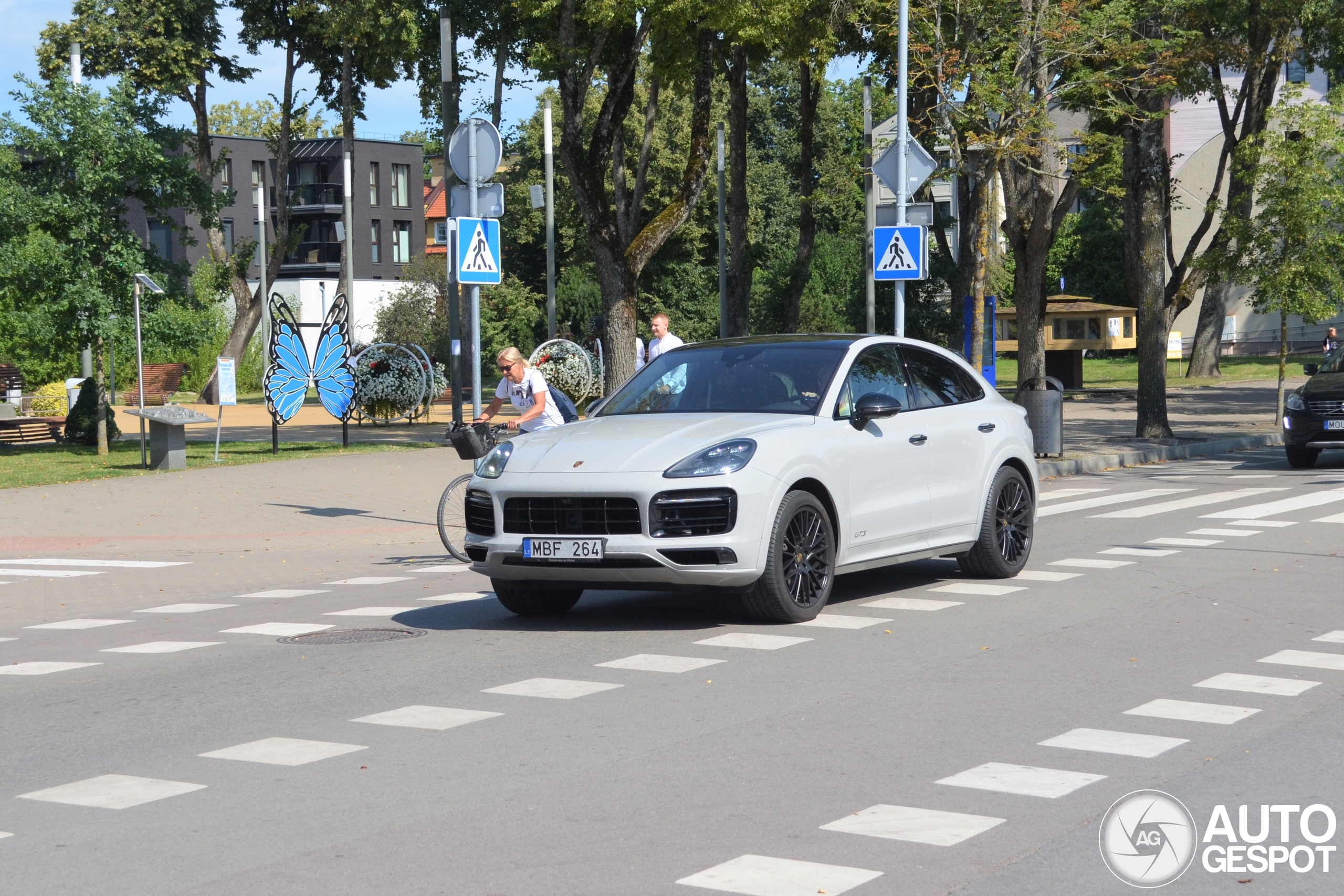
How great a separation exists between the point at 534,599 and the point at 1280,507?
9185mm

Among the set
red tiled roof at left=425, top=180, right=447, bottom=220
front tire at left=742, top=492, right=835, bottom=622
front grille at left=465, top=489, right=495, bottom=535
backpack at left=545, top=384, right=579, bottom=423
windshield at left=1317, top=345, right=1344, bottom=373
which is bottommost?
front tire at left=742, top=492, right=835, bottom=622

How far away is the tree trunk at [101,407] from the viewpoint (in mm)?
26547

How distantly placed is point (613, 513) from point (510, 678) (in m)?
1.30

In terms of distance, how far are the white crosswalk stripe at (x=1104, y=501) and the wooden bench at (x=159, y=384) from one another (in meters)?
37.4

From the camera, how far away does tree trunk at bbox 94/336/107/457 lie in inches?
1045

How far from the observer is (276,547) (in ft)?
49.8

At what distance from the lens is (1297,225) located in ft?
88.2

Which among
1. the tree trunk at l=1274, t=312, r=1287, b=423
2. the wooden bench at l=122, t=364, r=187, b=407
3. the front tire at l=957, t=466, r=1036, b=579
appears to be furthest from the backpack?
the wooden bench at l=122, t=364, r=187, b=407

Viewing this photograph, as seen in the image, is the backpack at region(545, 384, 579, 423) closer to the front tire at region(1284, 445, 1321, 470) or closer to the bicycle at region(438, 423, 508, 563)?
the bicycle at region(438, 423, 508, 563)

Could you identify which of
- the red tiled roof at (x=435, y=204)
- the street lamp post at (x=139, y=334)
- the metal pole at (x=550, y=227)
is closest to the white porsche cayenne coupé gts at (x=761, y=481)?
the street lamp post at (x=139, y=334)

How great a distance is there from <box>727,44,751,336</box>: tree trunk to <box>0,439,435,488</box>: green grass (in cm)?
928

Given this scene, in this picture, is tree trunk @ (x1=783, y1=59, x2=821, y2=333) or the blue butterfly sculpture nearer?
the blue butterfly sculpture

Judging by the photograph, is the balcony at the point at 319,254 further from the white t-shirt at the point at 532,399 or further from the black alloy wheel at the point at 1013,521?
the black alloy wheel at the point at 1013,521

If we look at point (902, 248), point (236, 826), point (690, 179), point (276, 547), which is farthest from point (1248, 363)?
point (236, 826)
